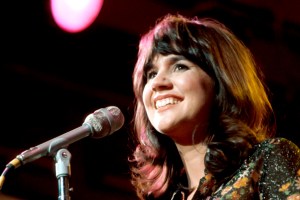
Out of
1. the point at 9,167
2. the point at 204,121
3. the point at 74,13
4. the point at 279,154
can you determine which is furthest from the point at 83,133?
the point at 74,13

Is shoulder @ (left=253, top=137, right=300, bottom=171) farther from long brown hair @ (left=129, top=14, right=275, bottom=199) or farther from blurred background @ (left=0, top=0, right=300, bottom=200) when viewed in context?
blurred background @ (left=0, top=0, right=300, bottom=200)

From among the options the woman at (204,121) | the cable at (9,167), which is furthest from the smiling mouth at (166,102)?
the cable at (9,167)

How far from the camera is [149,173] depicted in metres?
3.09

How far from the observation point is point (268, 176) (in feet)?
7.82

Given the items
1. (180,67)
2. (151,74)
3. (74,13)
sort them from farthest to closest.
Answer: (74,13) < (151,74) < (180,67)

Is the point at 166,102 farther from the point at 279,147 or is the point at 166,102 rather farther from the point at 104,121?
the point at 279,147

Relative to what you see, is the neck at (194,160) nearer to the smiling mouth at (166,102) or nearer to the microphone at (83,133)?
the smiling mouth at (166,102)

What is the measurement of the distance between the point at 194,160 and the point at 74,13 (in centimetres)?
216

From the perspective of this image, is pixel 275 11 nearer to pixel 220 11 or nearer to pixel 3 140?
pixel 220 11

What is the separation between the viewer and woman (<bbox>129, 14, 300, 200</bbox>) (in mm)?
2461

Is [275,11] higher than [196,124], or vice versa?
[275,11]

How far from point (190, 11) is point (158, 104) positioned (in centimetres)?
273

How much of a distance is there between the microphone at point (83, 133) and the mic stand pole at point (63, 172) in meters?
0.03

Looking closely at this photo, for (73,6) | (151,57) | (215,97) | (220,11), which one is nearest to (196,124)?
(215,97)
